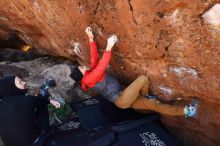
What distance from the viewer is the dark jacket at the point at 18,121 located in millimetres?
5031

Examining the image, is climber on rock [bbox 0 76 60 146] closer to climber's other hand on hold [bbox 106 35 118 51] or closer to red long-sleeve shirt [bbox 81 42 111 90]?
red long-sleeve shirt [bbox 81 42 111 90]

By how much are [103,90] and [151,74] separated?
0.72 metres

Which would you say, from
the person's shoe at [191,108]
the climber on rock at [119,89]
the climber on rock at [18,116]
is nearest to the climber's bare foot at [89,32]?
the climber on rock at [119,89]

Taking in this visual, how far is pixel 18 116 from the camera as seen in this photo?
511cm

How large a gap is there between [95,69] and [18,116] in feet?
3.88

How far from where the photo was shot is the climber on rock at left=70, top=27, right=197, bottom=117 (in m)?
5.29

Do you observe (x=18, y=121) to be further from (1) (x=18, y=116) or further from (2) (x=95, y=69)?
(2) (x=95, y=69)

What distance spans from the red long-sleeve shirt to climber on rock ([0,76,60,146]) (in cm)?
77

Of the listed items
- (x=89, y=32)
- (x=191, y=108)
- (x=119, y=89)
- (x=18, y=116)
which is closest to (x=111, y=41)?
(x=89, y=32)

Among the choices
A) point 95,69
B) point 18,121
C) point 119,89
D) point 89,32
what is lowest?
point 18,121

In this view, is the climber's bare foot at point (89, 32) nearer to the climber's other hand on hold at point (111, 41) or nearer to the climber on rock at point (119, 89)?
the climber on rock at point (119, 89)

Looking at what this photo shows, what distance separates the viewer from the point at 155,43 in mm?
4926

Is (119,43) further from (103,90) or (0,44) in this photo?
(0,44)

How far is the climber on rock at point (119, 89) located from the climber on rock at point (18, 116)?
804mm
